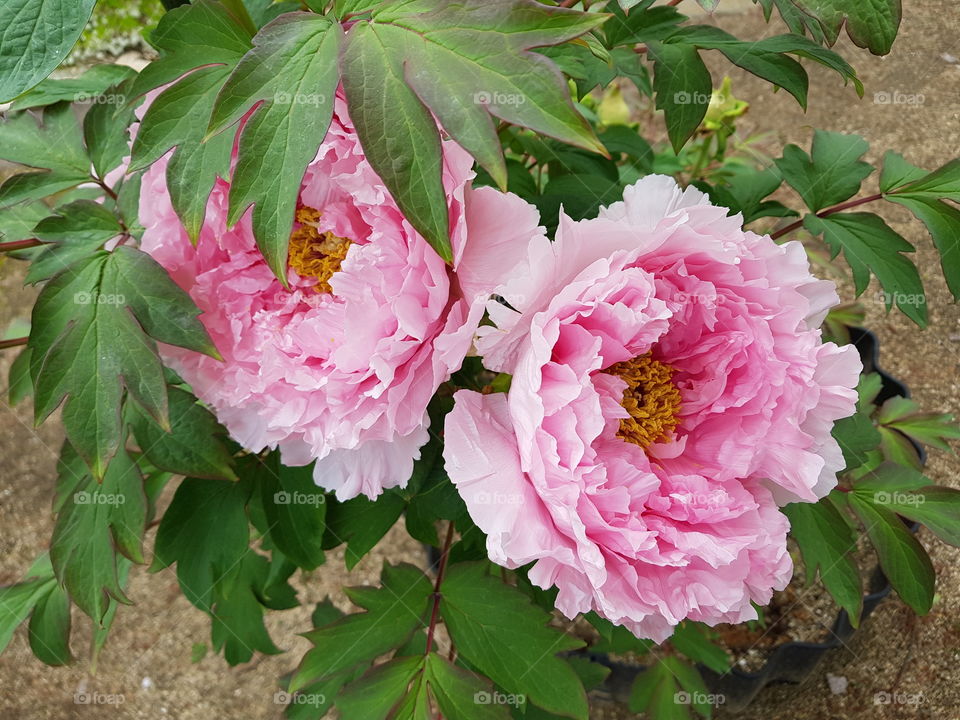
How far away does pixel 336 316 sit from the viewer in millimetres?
695

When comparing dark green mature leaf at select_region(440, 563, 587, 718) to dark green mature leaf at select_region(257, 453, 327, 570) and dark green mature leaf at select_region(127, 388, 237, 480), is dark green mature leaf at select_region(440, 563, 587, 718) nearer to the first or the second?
dark green mature leaf at select_region(257, 453, 327, 570)

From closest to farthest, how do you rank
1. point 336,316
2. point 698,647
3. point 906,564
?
point 336,316, point 906,564, point 698,647

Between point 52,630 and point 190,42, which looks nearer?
point 190,42

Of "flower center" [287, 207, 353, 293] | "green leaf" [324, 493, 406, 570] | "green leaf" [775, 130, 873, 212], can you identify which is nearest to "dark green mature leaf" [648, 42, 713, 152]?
"green leaf" [775, 130, 873, 212]

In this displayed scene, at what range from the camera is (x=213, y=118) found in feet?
1.78

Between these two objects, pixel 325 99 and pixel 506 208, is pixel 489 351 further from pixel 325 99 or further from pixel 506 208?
pixel 325 99

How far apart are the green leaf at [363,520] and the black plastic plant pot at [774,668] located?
0.66 m

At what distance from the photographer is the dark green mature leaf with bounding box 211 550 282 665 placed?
1.21 metres

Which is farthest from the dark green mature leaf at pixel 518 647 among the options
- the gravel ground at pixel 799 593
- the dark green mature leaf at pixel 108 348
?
the gravel ground at pixel 799 593

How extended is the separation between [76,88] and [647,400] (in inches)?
28.7

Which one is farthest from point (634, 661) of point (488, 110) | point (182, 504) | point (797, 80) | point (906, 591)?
point (488, 110)

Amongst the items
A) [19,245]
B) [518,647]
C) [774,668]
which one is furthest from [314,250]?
[774,668]

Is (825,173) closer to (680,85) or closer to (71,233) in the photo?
(680,85)

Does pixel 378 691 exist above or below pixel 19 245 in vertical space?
below
